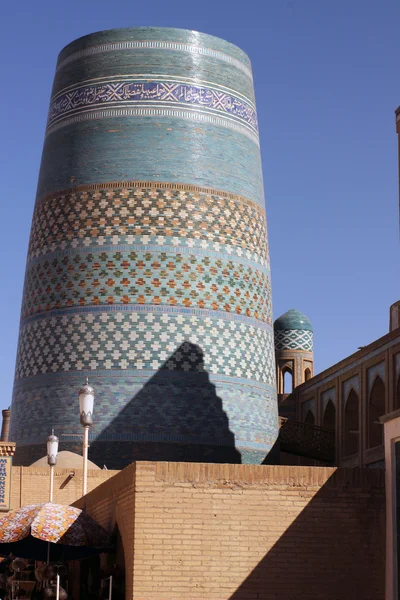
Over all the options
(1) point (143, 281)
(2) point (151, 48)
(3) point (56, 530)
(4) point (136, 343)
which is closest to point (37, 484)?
(4) point (136, 343)

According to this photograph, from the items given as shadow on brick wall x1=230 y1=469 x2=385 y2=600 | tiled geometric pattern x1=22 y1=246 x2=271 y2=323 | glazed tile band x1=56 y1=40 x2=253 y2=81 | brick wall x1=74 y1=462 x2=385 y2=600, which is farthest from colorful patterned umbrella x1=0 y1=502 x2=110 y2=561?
glazed tile band x1=56 y1=40 x2=253 y2=81

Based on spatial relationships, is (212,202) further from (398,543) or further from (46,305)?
(398,543)

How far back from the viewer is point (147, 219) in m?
15.0

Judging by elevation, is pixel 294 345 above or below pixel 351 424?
above

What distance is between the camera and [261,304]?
1564cm

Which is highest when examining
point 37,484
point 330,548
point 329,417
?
point 329,417

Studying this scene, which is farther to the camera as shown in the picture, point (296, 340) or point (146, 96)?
point (296, 340)

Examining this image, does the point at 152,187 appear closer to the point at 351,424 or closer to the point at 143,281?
the point at 143,281

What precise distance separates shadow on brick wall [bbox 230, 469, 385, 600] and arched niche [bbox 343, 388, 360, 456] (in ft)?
32.4

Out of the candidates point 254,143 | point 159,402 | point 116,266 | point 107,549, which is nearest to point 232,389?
point 159,402

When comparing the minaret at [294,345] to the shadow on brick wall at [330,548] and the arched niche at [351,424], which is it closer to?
the arched niche at [351,424]

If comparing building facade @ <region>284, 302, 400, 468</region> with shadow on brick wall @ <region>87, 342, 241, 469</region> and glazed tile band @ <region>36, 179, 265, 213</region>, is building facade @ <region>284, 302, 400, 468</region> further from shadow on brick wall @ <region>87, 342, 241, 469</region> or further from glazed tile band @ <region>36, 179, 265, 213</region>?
glazed tile band @ <region>36, 179, 265, 213</region>

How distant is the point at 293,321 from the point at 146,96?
10.5 meters

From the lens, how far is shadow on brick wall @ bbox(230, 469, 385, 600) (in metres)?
7.96
